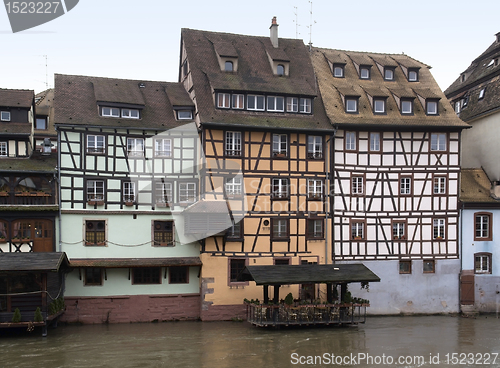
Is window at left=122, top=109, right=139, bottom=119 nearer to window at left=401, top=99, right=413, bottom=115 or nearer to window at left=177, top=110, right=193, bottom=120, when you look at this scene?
window at left=177, top=110, right=193, bottom=120

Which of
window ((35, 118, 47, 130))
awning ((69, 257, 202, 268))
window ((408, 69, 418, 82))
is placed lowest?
awning ((69, 257, 202, 268))

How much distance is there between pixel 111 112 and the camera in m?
30.3

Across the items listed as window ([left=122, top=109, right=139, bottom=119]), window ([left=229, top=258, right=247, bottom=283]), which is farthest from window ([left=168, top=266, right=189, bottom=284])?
window ([left=122, top=109, right=139, bottom=119])

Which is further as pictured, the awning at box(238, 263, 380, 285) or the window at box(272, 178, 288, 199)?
the window at box(272, 178, 288, 199)

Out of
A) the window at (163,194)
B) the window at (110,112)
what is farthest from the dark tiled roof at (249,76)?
the window at (110,112)

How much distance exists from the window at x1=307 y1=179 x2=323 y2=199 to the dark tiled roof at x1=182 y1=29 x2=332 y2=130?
9.36 feet

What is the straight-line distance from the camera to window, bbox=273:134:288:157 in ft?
102

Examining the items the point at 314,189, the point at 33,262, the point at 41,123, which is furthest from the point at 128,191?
the point at 41,123

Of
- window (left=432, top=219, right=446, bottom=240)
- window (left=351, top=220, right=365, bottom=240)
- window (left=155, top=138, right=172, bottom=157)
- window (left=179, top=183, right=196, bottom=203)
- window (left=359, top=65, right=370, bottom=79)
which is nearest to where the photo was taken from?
window (left=155, top=138, right=172, bottom=157)

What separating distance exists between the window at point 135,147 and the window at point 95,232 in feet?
12.2

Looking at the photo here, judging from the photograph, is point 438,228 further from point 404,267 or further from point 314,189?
point 314,189

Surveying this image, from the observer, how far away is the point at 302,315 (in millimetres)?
27422

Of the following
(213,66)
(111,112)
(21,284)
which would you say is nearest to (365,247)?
(213,66)

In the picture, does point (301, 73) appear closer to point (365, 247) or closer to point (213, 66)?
point (213, 66)
